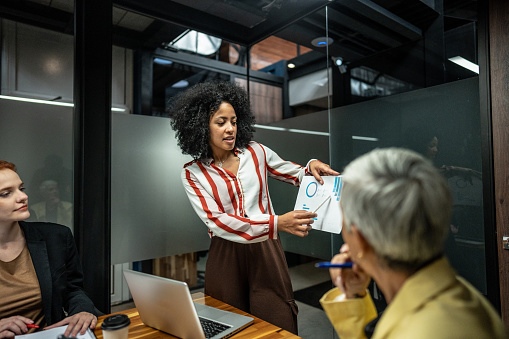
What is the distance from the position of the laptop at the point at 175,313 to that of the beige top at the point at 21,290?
0.57m

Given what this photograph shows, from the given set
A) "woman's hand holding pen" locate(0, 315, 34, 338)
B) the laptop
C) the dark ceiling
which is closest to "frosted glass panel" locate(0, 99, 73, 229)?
the dark ceiling

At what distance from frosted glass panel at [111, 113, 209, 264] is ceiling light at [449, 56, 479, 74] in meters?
1.99

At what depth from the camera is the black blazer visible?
153 centimetres

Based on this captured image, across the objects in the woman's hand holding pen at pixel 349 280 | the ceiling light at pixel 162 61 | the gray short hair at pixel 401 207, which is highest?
the ceiling light at pixel 162 61

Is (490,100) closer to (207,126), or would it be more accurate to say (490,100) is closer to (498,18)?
(498,18)

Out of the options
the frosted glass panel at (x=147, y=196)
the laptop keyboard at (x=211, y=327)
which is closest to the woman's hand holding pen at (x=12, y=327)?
the laptop keyboard at (x=211, y=327)

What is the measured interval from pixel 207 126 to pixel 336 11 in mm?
1369

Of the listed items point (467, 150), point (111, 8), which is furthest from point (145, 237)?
point (467, 150)

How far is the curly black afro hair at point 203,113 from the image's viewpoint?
2.06 metres

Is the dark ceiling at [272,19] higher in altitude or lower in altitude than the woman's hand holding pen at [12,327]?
higher

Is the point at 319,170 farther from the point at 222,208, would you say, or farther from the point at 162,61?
the point at 162,61

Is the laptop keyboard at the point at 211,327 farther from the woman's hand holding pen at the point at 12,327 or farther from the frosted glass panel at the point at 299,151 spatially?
the frosted glass panel at the point at 299,151

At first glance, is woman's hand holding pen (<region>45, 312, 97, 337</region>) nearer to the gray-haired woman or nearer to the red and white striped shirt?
the red and white striped shirt

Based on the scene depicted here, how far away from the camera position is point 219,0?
2736 mm
